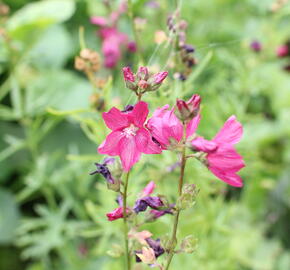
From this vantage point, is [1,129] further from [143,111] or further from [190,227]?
[143,111]

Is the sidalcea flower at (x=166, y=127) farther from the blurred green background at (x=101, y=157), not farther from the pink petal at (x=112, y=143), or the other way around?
the blurred green background at (x=101, y=157)

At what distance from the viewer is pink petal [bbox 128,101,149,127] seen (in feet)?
1.72

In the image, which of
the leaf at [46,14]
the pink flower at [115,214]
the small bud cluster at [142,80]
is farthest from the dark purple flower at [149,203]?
the leaf at [46,14]

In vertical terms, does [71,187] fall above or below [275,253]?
above

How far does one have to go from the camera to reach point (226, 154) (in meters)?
0.53

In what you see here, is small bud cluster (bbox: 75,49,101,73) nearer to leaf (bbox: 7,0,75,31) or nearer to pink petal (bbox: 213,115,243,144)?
pink petal (bbox: 213,115,243,144)

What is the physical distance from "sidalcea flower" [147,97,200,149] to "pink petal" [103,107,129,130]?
0.12 feet

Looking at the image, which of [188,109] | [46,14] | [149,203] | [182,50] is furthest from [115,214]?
[46,14]

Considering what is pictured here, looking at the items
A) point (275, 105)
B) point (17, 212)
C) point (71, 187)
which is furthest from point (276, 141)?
point (17, 212)

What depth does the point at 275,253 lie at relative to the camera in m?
1.67

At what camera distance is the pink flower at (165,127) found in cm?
52

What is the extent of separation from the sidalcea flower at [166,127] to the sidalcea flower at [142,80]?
0.10 feet

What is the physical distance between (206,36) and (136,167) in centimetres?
156

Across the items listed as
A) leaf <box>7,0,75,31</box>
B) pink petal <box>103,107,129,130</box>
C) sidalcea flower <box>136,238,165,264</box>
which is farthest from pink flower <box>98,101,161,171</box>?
leaf <box>7,0,75,31</box>
